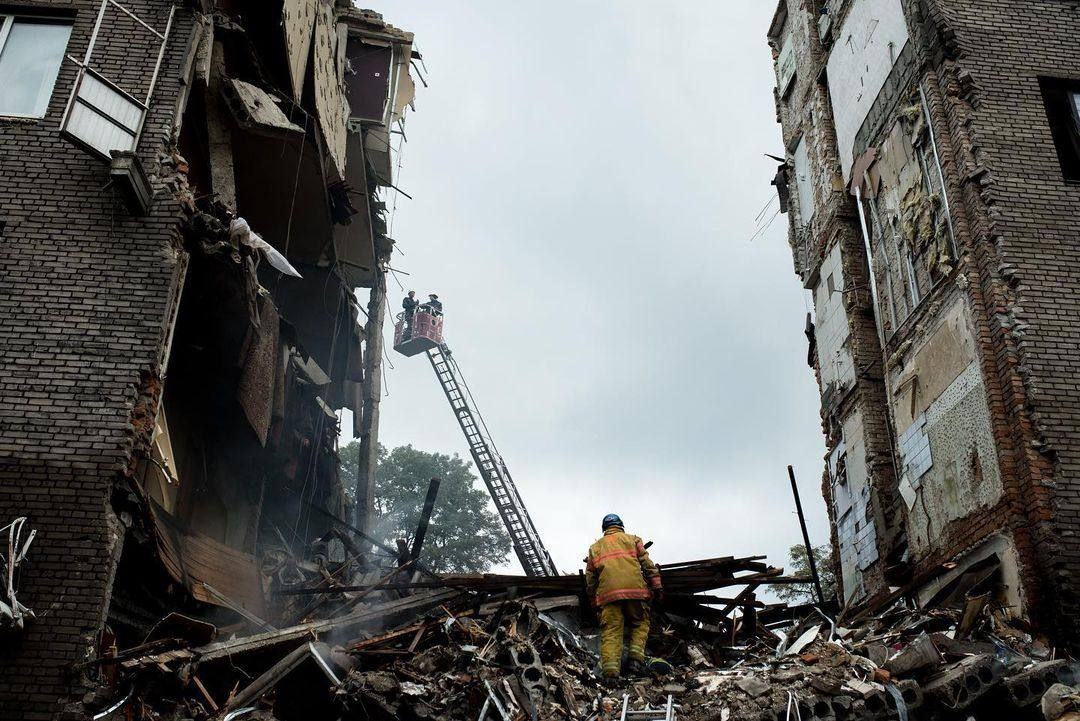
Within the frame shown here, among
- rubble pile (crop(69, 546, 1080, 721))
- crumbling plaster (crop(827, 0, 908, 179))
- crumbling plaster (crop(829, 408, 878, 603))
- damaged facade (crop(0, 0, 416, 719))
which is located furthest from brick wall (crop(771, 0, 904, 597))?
damaged facade (crop(0, 0, 416, 719))

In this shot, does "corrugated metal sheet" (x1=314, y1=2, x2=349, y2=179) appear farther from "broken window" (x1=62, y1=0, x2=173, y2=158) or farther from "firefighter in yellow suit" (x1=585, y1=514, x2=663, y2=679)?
"firefighter in yellow suit" (x1=585, y1=514, x2=663, y2=679)

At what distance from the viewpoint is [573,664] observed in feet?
31.7

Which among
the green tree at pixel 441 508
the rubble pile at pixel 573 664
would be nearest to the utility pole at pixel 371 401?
the rubble pile at pixel 573 664

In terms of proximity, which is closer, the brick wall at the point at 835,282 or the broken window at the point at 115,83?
the broken window at the point at 115,83

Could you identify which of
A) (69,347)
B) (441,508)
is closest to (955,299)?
(69,347)

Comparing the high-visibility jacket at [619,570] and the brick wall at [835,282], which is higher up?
the brick wall at [835,282]

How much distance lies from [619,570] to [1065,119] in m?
8.03

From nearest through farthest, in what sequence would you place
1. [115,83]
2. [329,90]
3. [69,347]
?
[69,347] < [115,83] < [329,90]

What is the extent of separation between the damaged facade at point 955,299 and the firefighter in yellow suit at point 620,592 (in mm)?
2979

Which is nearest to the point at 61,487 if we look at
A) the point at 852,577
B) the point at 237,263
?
the point at 237,263

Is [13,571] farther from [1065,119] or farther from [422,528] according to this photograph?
[1065,119]

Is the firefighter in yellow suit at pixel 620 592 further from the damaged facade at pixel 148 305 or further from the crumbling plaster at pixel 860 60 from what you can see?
the crumbling plaster at pixel 860 60

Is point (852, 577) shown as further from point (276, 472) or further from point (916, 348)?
point (276, 472)

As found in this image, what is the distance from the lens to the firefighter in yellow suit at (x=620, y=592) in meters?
9.93
